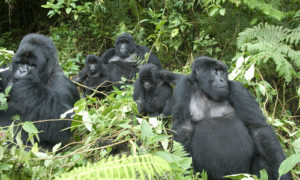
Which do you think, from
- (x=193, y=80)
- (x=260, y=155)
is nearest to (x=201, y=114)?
(x=193, y=80)

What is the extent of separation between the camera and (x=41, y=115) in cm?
288

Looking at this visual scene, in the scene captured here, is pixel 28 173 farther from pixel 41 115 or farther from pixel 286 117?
pixel 286 117

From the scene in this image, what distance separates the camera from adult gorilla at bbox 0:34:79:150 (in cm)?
285

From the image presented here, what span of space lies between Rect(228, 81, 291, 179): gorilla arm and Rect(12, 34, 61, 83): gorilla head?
1615mm

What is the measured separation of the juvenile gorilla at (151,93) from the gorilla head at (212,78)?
92cm

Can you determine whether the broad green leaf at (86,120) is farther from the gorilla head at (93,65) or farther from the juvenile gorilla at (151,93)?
the gorilla head at (93,65)

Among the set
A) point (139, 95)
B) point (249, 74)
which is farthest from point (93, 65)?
point (249, 74)

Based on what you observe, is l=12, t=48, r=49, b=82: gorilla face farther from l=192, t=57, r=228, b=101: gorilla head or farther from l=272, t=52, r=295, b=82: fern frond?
l=272, t=52, r=295, b=82: fern frond

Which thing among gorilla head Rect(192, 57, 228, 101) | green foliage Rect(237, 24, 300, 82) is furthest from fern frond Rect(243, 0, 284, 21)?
gorilla head Rect(192, 57, 228, 101)

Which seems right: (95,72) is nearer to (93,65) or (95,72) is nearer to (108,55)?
(93,65)

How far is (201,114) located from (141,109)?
1.12m

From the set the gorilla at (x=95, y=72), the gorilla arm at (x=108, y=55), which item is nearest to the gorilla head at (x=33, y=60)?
the gorilla at (x=95, y=72)

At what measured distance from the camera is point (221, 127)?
279cm

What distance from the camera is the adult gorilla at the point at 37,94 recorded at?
2.85 metres
